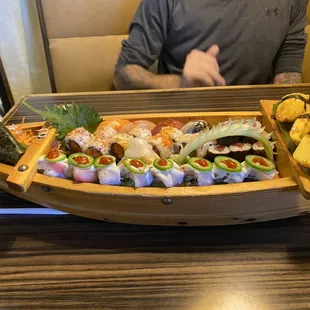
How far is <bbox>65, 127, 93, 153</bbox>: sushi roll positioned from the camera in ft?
2.72

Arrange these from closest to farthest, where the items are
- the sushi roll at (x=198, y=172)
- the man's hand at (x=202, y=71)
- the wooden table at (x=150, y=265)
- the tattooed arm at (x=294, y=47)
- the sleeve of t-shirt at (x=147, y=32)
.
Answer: the wooden table at (x=150, y=265) < the sushi roll at (x=198, y=172) < the man's hand at (x=202, y=71) < the sleeve of t-shirt at (x=147, y=32) < the tattooed arm at (x=294, y=47)

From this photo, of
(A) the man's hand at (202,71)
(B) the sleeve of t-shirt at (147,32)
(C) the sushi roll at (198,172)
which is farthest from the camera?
(B) the sleeve of t-shirt at (147,32)

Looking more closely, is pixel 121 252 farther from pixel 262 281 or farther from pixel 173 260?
pixel 262 281

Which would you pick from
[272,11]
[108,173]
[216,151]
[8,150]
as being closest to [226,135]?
[216,151]

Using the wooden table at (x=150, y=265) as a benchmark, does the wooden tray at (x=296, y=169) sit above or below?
above

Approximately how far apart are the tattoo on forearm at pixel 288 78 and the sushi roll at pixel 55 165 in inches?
41.5

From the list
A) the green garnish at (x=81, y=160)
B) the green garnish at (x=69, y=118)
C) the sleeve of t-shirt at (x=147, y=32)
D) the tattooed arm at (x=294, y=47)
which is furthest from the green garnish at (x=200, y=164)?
the tattooed arm at (x=294, y=47)

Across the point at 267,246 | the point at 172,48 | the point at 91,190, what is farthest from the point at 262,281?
the point at 172,48

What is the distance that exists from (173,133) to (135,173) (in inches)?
7.4

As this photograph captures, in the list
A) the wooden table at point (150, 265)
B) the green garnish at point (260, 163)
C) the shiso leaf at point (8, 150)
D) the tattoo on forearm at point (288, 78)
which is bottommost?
the tattoo on forearm at point (288, 78)

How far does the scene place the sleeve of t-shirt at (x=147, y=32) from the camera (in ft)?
4.69

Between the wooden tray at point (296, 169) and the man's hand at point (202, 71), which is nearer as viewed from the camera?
the wooden tray at point (296, 169)

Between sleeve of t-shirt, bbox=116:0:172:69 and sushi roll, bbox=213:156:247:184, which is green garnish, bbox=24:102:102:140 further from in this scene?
sleeve of t-shirt, bbox=116:0:172:69

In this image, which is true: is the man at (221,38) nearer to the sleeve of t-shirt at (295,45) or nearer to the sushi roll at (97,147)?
the sleeve of t-shirt at (295,45)
